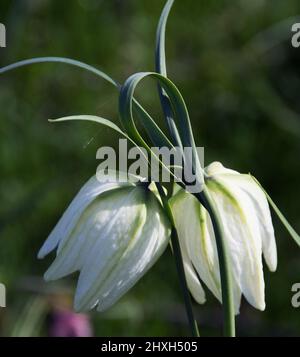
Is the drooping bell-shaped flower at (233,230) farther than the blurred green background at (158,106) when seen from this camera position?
No

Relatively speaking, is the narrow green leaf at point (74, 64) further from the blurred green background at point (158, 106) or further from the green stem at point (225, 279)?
the blurred green background at point (158, 106)

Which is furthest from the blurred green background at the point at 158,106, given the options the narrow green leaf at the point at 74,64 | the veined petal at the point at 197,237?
the narrow green leaf at the point at 74,64

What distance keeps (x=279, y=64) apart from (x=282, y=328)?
2.71 ft

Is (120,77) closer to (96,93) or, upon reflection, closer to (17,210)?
(96,93)

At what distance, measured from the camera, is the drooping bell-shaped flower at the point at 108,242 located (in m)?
0.77

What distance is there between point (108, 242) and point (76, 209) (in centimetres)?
4

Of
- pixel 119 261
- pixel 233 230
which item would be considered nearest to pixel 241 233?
pixel 233 230

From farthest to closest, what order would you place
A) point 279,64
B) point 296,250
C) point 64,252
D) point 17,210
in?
point 279,64 < point 296,250 < point 17,210 < point 64,252

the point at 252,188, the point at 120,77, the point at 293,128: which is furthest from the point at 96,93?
the point at 252,188

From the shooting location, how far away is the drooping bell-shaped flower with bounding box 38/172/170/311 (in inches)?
30.4

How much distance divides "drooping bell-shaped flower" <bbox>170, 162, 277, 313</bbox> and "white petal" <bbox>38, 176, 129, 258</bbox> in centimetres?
6

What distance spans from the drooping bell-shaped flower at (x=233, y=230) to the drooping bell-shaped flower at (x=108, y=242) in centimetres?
3

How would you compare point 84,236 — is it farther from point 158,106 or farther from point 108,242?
point 158,106

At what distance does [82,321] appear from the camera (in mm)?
2016
